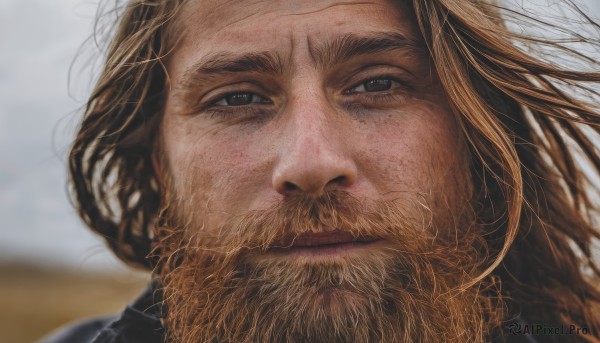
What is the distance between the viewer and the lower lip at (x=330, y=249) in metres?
1.91

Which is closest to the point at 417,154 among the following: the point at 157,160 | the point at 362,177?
the point at 362,177

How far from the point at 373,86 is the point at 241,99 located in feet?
1.69

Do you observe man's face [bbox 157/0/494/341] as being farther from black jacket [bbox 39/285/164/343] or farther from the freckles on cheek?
black jacket [bbox 39/285/164/343]

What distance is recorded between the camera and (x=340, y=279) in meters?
1.90

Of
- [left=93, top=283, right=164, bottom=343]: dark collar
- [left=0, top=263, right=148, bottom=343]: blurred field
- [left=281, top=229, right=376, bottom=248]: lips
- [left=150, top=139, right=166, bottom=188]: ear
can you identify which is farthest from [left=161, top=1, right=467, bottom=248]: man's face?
[left=0, top=263, right=148, bottom=343]: blurred field

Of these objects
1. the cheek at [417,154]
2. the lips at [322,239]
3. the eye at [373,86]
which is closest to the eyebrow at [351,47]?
the eye at [373,86]

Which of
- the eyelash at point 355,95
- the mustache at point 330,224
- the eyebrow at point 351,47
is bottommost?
the mustache at point 330,224

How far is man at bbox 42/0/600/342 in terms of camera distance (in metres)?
1.92

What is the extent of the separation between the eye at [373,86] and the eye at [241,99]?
35 cm

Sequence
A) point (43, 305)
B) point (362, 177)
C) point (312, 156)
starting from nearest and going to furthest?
point (312, 156), point (362, 177), point (43, 305)

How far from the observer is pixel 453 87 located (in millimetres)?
2117

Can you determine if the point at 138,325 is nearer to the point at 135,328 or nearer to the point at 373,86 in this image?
the point at 135,328

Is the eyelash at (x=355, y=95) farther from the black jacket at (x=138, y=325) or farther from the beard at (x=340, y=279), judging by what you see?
the black jacket at (x=138, y=325)

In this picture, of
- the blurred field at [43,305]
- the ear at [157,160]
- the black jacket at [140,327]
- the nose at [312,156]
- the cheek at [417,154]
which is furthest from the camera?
the blurred field at [43,305]
